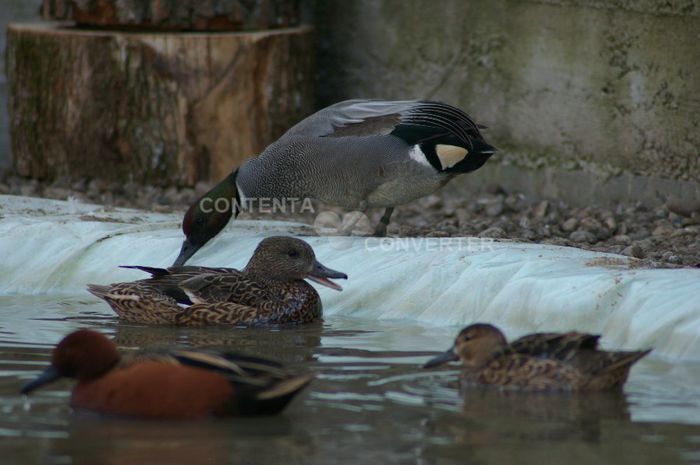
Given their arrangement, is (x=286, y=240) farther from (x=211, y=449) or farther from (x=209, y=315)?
(x=211, y=449)

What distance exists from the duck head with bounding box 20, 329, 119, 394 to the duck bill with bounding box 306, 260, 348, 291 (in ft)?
6.56

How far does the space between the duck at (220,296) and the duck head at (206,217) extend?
579mm

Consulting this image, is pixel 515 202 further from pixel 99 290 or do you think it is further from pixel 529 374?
pixel 529 374

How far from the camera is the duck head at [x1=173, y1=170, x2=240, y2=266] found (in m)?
6.94

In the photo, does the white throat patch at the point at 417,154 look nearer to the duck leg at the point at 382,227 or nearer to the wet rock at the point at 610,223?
the duck leg at the point at 382,227

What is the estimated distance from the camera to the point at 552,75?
8.86m

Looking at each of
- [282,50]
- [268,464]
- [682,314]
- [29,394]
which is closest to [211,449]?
[268,464]

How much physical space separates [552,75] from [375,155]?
190 centimetres

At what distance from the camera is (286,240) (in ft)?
21.0

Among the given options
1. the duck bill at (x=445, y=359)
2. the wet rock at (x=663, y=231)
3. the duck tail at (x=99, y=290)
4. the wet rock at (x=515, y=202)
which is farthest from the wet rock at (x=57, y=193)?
the duck bill at (x=445, y=359)

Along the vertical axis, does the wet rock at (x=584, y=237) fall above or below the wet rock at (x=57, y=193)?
below

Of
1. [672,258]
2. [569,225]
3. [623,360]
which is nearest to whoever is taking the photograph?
[623,360]

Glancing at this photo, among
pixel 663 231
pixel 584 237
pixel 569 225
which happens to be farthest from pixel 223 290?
pixel 663 231

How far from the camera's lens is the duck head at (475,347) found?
4828 mm
